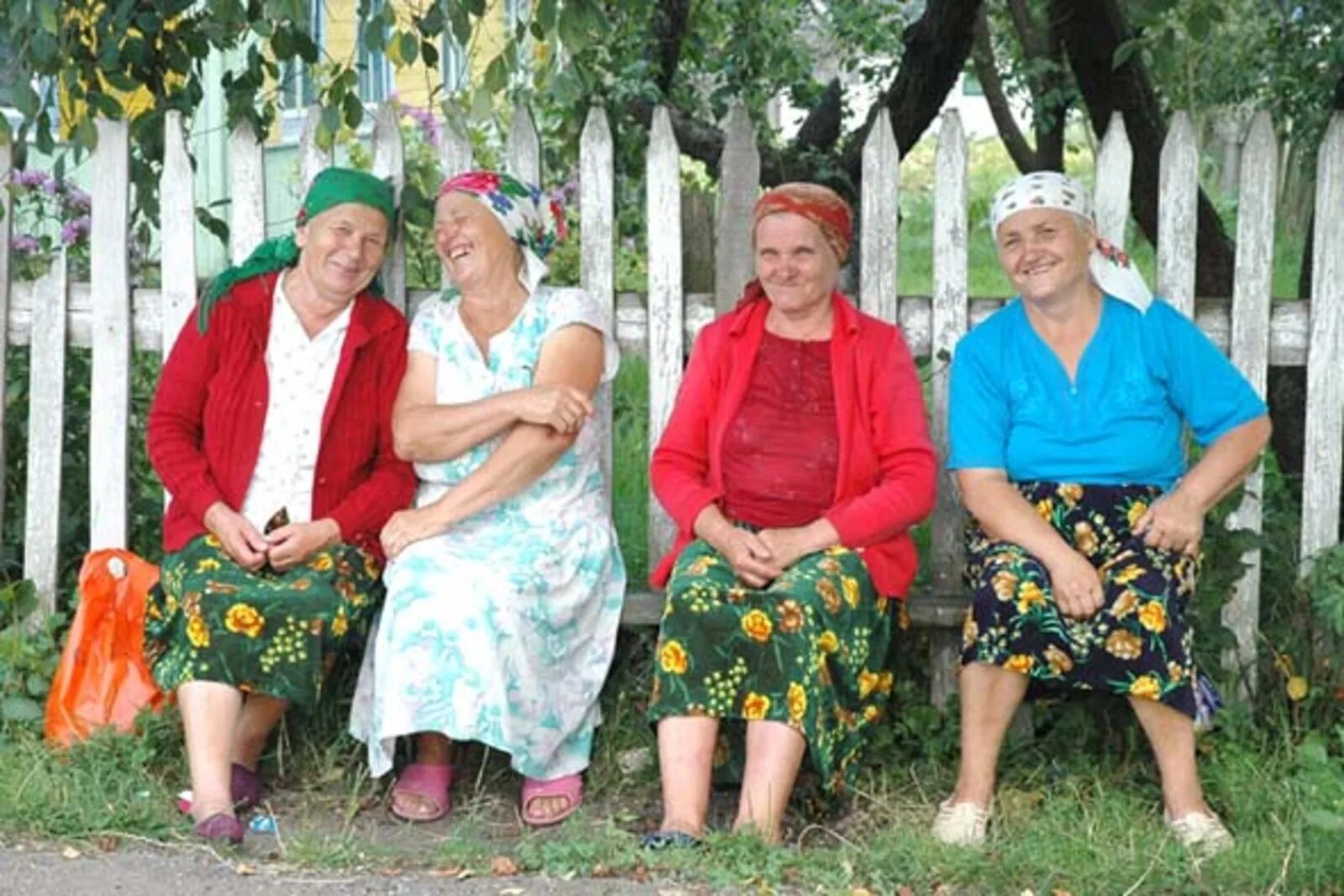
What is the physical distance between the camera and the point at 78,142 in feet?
16.4

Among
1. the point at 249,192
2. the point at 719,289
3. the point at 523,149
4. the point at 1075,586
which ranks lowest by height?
the point at 1075,586

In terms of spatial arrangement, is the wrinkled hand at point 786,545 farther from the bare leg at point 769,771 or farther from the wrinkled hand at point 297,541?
the wrinkled hand at point 297,541

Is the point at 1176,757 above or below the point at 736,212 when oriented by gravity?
below

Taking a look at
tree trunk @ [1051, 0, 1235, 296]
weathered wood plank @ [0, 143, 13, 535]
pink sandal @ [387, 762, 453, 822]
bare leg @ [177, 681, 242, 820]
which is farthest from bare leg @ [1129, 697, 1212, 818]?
weathered wood plank @ [0, 143, 13, 535]

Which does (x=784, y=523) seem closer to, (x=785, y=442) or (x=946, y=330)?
(x=785, y=442)

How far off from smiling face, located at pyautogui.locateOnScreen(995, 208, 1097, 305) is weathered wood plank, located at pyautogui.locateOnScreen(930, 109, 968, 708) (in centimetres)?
31

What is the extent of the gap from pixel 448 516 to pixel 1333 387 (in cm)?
212

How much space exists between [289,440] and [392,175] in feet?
2.51

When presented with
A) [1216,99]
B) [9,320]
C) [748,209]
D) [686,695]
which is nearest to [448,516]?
[686,695]

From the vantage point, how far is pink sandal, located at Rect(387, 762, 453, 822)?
464 centimetres

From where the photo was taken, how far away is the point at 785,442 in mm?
4684

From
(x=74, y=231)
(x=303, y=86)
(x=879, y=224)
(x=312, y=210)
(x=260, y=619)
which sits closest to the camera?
(x=260, y=619)

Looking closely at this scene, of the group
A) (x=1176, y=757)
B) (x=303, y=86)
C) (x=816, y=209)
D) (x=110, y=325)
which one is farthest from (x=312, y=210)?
(x=303, y=86)

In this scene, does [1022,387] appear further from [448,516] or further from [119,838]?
[119,838]
